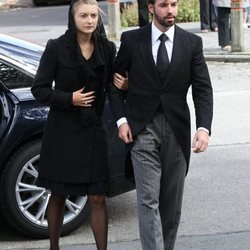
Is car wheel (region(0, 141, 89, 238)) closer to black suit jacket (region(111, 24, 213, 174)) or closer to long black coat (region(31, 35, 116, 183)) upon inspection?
long black coat (region(31, 35, 116, 183))

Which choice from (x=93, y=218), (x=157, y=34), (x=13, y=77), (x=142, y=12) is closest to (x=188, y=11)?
(x=142, y=12)

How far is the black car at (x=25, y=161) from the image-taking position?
17.2 ft

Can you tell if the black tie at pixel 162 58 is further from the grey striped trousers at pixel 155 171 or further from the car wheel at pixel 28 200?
the car wheel at pixel 28 200

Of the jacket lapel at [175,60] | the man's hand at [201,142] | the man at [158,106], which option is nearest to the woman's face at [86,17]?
the man at [158,106]

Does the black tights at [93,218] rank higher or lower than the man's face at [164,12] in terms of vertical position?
lower

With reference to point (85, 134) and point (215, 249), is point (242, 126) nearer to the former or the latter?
point (215, 249)

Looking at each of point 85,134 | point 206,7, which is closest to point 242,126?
point 85,134

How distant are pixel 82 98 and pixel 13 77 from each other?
1.32 meters

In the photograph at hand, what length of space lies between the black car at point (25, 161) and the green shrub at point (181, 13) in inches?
565

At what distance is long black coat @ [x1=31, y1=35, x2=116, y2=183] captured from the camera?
438 centimetres

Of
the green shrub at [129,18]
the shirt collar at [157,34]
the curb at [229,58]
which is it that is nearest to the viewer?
the shirt collar at [157,34]

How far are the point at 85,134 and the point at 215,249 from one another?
141cm

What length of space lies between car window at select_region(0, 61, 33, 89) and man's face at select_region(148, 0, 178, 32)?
1.65 meters

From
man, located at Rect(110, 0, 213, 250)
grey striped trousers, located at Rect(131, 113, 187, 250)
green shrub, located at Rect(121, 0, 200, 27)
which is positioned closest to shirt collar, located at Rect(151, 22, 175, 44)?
man, located at Rect(110, 0, 213, 250)
